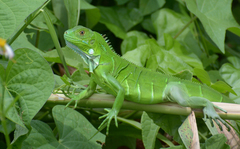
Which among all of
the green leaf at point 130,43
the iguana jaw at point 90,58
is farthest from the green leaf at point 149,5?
the iguana jaw at point 90,58

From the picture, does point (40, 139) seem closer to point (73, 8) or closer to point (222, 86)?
point (73, 8)

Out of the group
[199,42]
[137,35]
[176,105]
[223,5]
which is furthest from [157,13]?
[176,105]

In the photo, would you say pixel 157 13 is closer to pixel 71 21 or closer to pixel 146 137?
pixel 71 21

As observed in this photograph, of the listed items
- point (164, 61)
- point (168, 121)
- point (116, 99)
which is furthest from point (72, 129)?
point (164, 61)

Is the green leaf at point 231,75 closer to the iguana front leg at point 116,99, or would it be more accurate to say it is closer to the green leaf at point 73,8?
the iguana front leg at point 116,99

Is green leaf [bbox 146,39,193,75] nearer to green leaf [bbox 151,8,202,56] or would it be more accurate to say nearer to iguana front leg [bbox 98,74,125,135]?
green leaf [bbox 151,8,202,56]

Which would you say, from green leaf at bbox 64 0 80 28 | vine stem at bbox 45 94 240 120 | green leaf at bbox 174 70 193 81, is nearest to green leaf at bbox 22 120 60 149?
vine stem at bbox 45 94 240 120
